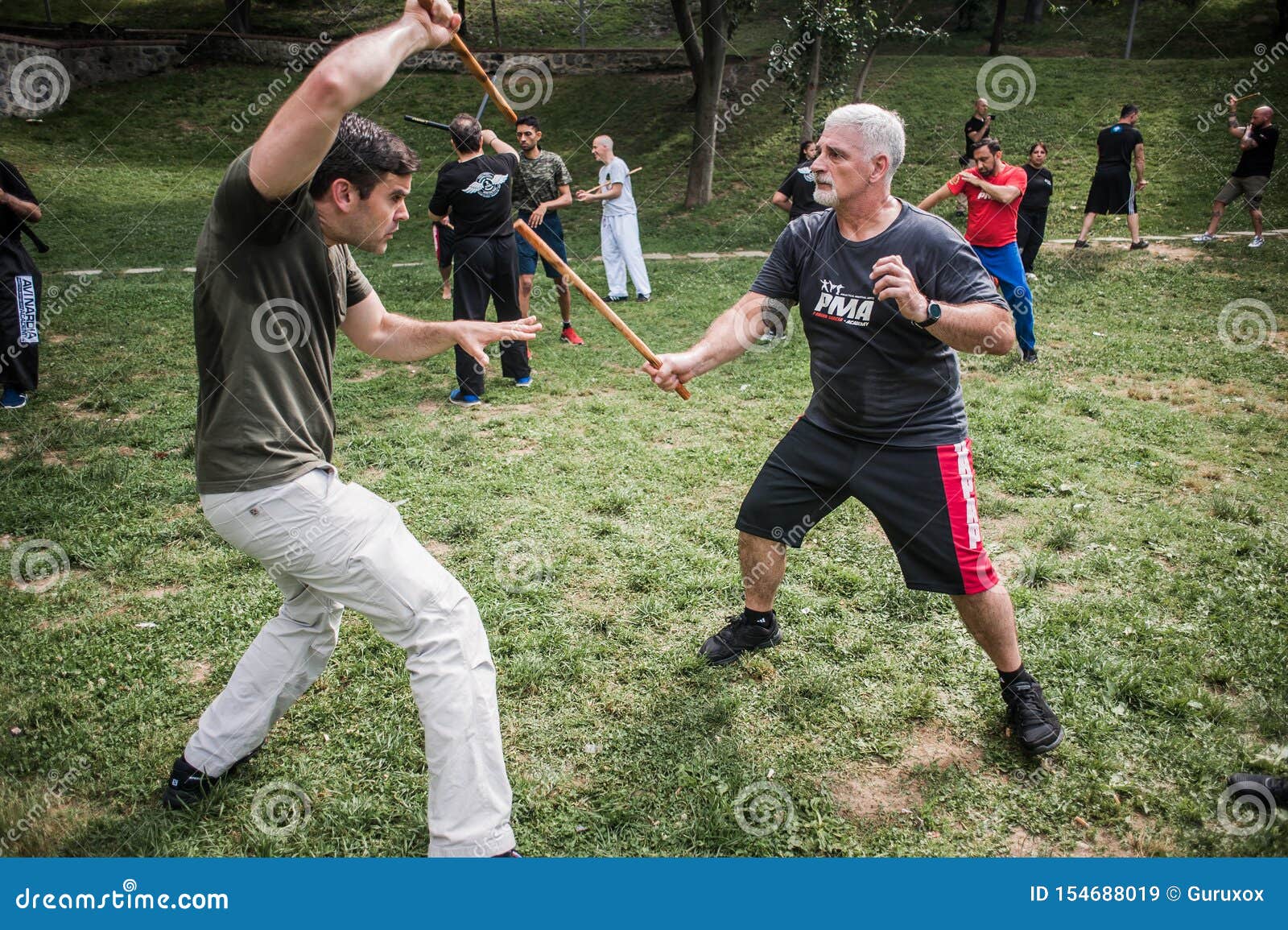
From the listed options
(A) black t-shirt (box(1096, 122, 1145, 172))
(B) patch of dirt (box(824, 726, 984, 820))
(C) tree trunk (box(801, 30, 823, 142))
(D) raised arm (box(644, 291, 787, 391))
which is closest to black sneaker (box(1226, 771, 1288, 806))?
(B) patch of dirt (box(824, 726, 984, 820))

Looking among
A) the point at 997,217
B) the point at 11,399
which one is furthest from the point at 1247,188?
the point at 11,399

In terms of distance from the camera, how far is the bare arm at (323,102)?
2049mm

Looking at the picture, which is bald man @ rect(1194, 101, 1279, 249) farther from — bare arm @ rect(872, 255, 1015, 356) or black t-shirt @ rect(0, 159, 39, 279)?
black t-shirt @ rect(0, 159, 39, 279)

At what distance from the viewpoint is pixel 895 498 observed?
335cm

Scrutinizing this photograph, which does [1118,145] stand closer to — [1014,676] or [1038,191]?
[1038,191]

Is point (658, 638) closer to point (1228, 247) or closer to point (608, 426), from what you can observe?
point (608, 426)

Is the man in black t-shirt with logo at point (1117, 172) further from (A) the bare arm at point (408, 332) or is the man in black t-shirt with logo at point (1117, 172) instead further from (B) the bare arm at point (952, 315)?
(A) the bare arm at point (408, 332)

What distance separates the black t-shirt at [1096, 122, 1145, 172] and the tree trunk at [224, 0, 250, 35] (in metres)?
27.9

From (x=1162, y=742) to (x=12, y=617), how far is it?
5.40 metres

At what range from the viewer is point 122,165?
20922 millimetres

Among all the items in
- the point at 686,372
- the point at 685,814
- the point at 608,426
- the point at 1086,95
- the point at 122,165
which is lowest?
the point at 685,814

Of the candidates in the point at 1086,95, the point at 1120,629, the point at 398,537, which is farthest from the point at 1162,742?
the point at 1086,95

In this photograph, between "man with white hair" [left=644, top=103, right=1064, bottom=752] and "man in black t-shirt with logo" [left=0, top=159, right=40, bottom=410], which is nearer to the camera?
"man with white hair" [left=644, top=103, right=1064, bottom=752]

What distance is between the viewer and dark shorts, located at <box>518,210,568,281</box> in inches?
352
